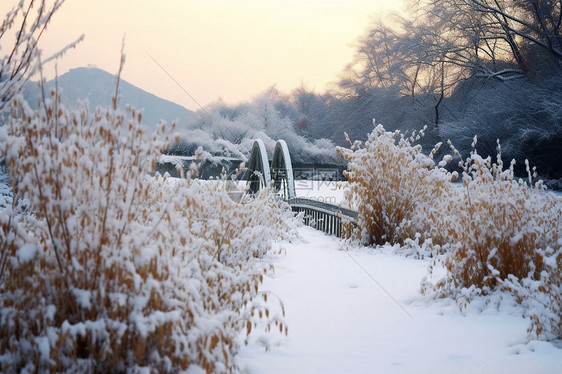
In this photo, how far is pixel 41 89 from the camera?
5.59 feet

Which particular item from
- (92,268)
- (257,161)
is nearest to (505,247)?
(92,268)

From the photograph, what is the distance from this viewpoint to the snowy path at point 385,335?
7.04 ft

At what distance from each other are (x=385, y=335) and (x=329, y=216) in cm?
500

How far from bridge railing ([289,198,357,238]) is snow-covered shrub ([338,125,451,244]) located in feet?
1.05

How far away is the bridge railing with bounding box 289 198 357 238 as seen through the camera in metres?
5.95

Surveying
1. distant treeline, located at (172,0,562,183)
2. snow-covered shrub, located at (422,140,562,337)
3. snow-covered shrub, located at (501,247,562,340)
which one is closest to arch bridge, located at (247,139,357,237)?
snow-covered shrub, located at (422,140,562,337)

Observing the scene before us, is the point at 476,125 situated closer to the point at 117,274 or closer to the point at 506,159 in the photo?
the point at 506,159

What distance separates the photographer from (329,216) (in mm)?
7574

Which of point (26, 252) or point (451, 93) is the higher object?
point (451, 93)

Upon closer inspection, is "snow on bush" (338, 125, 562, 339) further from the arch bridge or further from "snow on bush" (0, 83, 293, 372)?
the arch bridge

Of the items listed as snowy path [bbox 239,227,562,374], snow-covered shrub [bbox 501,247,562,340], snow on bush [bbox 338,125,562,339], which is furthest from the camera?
snow on bush [bbox 338,125,562,339]

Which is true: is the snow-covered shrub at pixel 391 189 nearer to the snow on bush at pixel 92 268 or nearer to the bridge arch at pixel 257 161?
the snow on bush at pixel 92 268

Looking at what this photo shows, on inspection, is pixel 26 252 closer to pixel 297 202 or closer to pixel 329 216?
pixel 329 216

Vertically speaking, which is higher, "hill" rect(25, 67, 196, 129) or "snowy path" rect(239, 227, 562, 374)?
"hill" rect(25, 67, 196, 129)
